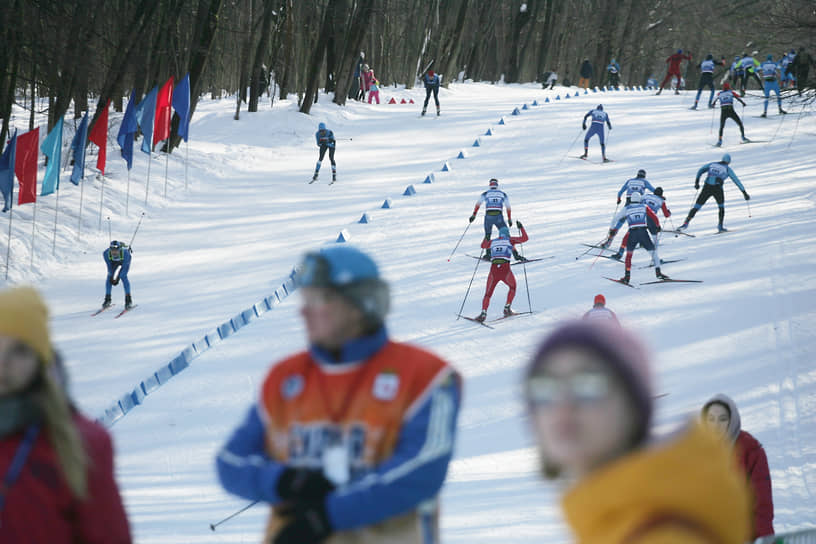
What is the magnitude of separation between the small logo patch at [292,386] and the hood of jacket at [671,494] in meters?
1.01

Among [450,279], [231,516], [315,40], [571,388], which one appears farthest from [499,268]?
[315,40]

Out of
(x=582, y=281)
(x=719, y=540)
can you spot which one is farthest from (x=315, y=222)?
(x=719, y=540)

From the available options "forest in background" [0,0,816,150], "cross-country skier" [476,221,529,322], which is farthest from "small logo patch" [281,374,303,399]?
"forest in background" [0,0,816,150]

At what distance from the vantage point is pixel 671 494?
51.8 inches

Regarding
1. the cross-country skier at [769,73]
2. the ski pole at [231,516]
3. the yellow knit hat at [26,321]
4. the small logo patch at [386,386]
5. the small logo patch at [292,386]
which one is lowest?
the ski pole at [231,516]

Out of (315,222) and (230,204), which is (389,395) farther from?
(230,204)

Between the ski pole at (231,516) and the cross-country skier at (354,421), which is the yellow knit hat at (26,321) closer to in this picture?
the cross-country skier at (354,421)

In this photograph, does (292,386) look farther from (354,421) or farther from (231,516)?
(231,516)

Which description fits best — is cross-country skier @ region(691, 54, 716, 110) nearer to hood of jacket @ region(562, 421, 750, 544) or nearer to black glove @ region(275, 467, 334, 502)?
black glove @ region(275, 467, 334, 502)

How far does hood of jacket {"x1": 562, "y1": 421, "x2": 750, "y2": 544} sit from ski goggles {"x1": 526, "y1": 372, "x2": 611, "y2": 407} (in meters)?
0.12

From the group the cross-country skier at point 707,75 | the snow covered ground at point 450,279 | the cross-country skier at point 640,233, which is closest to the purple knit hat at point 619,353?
the snow covered ground at point 450,279

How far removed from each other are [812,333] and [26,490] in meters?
11.8

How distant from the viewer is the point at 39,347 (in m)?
2.13

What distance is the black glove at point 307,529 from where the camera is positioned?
2.01m
